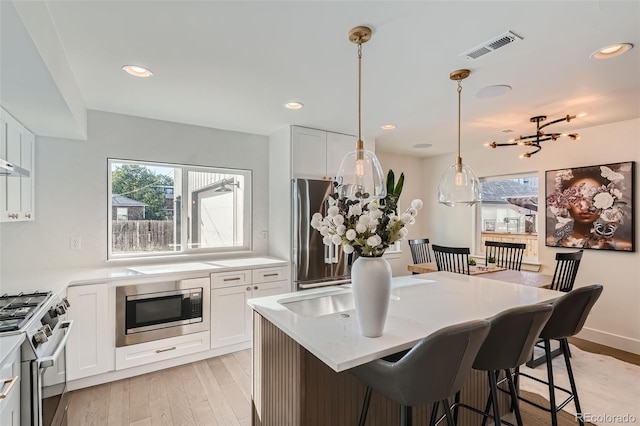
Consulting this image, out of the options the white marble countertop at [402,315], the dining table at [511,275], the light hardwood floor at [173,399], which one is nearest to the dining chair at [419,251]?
the dining table at [511,275]

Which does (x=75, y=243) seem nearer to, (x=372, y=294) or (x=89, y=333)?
(x=89, y=333)

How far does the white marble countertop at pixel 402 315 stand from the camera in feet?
4.19

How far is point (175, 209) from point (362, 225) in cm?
293

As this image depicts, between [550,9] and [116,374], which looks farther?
[116,374]

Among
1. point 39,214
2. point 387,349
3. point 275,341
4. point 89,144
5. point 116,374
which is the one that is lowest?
point 116,374

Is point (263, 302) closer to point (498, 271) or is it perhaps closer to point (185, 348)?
point (185, 348)

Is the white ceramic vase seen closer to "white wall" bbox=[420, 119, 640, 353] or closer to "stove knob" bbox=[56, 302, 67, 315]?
"stove knob" bbox=[56, 302, 67, 315]

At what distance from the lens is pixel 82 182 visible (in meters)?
3.07

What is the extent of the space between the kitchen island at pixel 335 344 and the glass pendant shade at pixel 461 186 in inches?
27.8

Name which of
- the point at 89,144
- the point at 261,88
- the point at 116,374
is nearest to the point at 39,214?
the point at 89,144

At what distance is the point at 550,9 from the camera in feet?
5.21

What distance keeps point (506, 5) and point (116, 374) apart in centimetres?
389

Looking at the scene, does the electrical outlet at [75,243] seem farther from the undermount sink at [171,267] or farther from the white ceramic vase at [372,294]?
the white ceramic vase at [372,294]

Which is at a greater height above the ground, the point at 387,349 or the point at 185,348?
the point at 387,349
